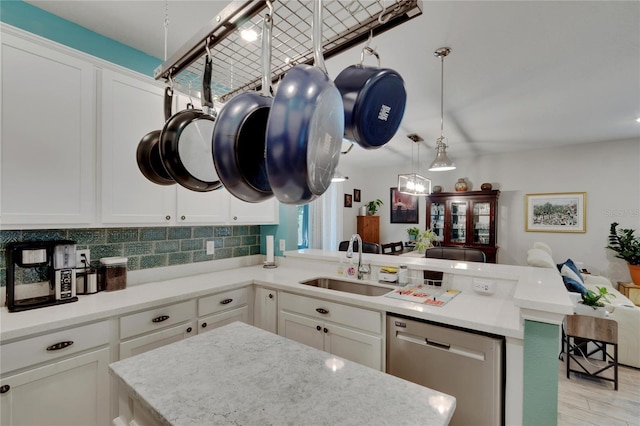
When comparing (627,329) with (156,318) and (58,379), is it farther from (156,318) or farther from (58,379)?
(58,379)

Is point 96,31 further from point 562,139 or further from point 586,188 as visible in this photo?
point 586,188

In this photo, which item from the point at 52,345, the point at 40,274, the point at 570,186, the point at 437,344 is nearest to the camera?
the point at 52,345

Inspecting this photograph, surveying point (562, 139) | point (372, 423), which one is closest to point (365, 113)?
point (372, 423)

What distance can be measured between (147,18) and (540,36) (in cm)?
261

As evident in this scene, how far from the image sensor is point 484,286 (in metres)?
1.85

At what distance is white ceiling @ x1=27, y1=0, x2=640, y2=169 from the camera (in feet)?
5.72

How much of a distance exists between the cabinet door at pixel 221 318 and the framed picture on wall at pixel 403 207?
15.7 ft

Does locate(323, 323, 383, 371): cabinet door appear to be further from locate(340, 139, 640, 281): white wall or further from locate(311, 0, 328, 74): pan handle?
locate(340, 139, 640, 281): white wall

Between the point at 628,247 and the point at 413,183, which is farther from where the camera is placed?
the point at 628,247

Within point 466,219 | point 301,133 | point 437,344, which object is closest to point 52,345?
point 301,133

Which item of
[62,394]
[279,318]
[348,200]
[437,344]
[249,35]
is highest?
[249,35]

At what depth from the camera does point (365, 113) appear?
0.77 meters

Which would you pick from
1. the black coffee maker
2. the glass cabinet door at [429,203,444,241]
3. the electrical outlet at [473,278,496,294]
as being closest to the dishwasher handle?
the electrical outlet at [473,278,496,294]

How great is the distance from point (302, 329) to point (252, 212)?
3.90 feet
